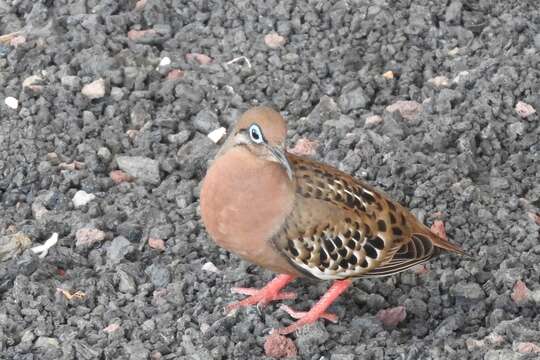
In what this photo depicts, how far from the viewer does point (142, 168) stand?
6.68m

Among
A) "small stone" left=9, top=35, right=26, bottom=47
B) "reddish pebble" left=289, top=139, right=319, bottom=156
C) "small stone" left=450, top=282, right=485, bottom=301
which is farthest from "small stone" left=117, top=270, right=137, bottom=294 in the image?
"small stone" left=9, top=35, right=26, bottom=47

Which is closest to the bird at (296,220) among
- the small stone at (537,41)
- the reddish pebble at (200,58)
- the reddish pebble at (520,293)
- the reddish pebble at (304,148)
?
the reddish pebble at (520,293)

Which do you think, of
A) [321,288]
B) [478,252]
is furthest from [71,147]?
[478,252]

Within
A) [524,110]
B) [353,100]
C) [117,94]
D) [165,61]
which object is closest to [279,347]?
[353,100]

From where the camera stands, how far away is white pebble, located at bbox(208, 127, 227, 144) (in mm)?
6992

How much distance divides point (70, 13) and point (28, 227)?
2232 mm

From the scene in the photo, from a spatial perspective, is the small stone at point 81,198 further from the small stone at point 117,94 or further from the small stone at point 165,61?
the small stone at point 165,61

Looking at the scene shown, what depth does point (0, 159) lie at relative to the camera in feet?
22.1

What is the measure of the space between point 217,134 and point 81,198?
3.18ft

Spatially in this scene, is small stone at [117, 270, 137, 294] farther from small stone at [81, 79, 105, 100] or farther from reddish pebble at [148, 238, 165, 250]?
small stone at [81, 79, 105, 100]

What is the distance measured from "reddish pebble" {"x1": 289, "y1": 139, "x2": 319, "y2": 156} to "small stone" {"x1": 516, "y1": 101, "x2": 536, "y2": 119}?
127 centimetres

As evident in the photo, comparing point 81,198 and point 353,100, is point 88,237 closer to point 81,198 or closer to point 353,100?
point 81,198

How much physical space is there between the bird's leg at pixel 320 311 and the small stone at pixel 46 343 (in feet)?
3.39

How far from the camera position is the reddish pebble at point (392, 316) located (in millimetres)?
5793
